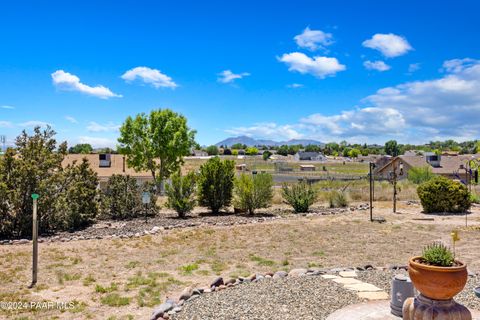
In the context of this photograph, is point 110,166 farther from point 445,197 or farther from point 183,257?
point 183,257

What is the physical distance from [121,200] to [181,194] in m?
2.56

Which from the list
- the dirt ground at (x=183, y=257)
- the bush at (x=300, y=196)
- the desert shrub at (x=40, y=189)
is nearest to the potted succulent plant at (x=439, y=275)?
the dirt ground at (x=183, y=257)

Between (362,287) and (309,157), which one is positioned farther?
(309,157)

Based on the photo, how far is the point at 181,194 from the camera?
19125 millimetres

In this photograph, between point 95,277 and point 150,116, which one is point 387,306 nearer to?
point 95,277

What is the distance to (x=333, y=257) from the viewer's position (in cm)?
1130

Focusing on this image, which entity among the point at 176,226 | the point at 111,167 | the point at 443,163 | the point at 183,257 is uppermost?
the point at 443,163

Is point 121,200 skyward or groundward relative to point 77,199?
groundward

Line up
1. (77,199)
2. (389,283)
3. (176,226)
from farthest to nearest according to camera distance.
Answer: (77,199)
(176,226)
(389,283)

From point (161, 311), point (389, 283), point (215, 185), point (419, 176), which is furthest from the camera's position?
point (419, 176)

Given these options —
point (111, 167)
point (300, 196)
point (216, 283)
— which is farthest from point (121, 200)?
point (111, 167)

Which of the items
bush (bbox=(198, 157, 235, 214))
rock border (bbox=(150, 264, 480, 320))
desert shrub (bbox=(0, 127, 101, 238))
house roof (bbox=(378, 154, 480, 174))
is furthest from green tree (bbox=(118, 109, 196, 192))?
rock border (bbox=(150, 264, 480, 320))

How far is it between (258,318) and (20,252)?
338 inches

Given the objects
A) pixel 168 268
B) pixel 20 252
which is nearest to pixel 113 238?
pixel 20 252
